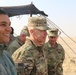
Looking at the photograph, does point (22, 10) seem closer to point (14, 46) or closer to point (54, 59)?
point (14, 46)

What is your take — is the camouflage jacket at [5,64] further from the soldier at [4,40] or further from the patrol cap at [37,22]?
the patrol cap at [37,22]

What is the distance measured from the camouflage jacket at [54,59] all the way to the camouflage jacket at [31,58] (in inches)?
66.6

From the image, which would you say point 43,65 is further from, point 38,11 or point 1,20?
point 38,11

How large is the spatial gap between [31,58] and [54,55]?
7.82 feet

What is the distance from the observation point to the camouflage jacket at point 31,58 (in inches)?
178

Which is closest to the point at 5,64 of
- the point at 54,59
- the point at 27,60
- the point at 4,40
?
the point at 4,40

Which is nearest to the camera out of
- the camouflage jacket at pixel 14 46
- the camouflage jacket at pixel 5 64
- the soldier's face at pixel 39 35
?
the camouflage jacket at pixel 5 64

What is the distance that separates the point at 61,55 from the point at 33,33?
2458mm

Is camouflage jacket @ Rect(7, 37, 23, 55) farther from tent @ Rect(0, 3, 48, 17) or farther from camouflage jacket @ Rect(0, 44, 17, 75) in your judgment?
camouflage jacket @ Rect(0, 44, 17, 75)

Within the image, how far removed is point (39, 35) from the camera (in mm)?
4684

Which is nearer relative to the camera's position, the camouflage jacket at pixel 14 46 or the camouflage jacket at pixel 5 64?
the camouflage jacket at pixel 5 64

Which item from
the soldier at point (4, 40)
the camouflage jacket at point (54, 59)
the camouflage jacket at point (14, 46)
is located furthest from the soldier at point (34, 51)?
the camouflage jacket at point (14, 46)

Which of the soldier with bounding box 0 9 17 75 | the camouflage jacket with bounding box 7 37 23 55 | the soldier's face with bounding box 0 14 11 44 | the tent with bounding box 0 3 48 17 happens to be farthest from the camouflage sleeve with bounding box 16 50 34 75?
the tent with bounding box 0 3 48 17

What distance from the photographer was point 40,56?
478 cm
